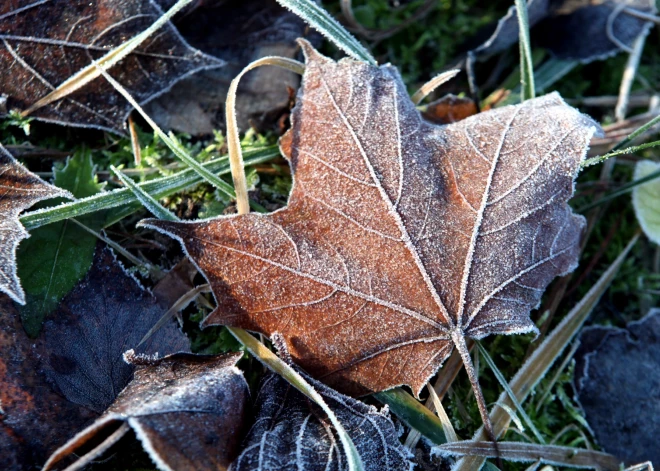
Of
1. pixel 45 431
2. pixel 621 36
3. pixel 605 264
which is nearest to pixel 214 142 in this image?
pixel 45 431

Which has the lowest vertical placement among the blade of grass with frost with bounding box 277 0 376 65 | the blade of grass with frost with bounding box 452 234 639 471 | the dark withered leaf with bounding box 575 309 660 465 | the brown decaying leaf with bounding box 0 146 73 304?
the dark withered leaf with bounding box 575 309 660 465

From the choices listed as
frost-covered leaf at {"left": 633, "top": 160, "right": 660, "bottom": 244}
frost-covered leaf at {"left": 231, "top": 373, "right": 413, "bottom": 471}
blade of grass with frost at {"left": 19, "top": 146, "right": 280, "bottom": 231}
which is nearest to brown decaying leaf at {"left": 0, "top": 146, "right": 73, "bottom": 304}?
blade of grass with frost at {"left": 19, "top": 146, "right": 280, "bottom": 231}

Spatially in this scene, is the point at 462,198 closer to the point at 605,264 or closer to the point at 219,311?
the point at 219,311

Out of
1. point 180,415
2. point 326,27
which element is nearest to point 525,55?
point 326,27

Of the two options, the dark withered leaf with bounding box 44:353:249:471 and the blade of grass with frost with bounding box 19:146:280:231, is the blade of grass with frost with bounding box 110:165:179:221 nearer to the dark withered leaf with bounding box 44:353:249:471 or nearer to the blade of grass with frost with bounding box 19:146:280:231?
the blade of grass with frost with bounding box 19:146:280:231

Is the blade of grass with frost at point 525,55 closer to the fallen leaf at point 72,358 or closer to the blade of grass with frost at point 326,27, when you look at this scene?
the blade of grass with frost at point 326,27

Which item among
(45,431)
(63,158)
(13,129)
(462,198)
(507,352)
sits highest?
(13,129)
